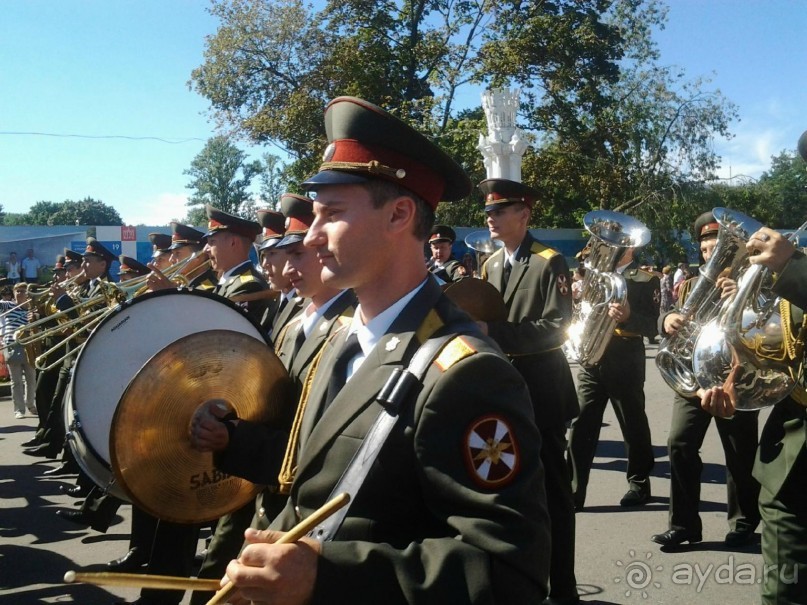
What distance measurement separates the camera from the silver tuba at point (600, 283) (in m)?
6.38

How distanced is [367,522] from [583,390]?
5128 mm

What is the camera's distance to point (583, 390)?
656cm

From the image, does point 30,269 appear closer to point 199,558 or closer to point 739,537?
point 199,558

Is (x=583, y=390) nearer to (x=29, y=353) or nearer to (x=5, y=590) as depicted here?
(x=5, y=590)

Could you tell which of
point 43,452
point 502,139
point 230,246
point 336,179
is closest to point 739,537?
point 230,246

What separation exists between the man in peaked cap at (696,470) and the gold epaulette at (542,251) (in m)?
1.16

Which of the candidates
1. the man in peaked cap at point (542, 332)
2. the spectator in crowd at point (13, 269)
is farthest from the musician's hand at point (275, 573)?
the spectator in crowd at point (13, 269)

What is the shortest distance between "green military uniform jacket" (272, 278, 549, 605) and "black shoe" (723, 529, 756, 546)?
4.24m

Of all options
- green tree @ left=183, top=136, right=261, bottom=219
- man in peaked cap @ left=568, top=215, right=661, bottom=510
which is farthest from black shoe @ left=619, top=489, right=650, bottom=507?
green tree @ left=183, top=136, right=261, bottom=219

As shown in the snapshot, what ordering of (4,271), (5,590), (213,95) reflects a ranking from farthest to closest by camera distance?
(213,95) < (4,271) < (5,590)

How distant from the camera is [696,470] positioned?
5.29 meters

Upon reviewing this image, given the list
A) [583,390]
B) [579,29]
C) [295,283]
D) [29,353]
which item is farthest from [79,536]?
[579,29]

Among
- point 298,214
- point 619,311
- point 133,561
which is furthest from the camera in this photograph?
point 619,311

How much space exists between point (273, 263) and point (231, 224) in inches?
47.7
